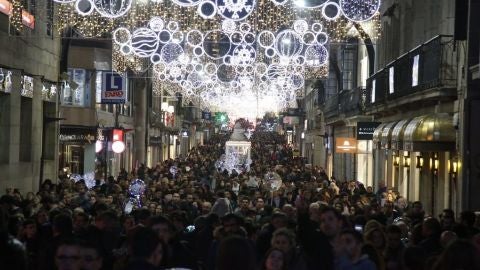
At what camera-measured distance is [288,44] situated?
28531mm

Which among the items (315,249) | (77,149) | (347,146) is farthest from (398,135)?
(77,149)

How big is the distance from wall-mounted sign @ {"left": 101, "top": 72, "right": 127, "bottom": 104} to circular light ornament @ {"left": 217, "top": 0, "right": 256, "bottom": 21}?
54.4 feet

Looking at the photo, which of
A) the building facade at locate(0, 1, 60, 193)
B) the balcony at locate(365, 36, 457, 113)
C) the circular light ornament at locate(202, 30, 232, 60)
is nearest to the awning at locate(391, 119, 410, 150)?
the balcony at locate(365, 36, 457, 113)

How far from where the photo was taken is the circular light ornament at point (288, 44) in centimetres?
2614

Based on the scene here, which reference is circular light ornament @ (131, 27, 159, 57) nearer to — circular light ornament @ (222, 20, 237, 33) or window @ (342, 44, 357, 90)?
circular light ornament @ (222, 20, 237, 33)

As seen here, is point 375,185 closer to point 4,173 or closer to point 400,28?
point 400,28

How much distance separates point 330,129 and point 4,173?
3162 centimetres

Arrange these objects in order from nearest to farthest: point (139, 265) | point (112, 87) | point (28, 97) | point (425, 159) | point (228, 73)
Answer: point (139, 265) < point (425, 159) < point (28, 97) < point (112, 87) < point (228, 73)

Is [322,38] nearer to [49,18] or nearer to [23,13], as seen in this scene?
[49,18]

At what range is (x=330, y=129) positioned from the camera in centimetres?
5372

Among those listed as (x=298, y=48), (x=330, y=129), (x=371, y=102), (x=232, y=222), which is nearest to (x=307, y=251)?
(x=232, y=222)

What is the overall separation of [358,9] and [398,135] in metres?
6.76

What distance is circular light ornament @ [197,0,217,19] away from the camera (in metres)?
18.5

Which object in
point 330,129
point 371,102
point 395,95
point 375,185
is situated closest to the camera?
point 395,95
